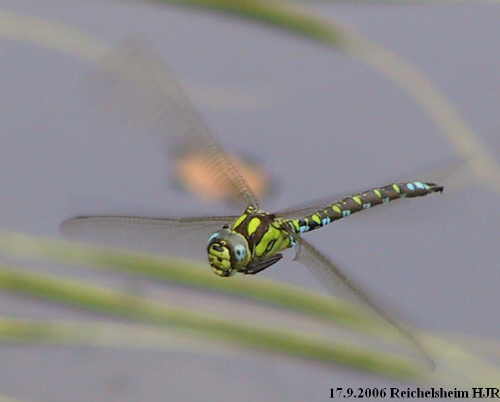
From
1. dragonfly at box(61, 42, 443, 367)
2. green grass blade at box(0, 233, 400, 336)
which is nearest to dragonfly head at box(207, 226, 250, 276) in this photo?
dragonfly at box(61, 42, 443, 367)

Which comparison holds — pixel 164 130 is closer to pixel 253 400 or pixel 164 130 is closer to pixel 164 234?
pixel 164 234

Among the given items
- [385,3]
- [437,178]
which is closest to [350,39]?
[385,3]

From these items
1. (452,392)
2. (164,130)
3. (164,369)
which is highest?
(164,130)

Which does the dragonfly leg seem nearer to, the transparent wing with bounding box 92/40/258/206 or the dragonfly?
the dragonfly

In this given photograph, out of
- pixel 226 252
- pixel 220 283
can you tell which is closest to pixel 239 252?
pixel 226 252

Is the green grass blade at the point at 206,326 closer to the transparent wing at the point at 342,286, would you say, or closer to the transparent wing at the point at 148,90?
the transparent wing at the point at 342,286

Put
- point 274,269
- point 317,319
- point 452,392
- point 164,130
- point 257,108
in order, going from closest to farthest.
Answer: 1. point 164,130
2. point 317,319
3. point 452,392
4. point 274,269
5. point 257,108

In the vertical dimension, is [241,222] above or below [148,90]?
below

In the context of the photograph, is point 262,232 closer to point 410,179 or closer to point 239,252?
point 239,252
